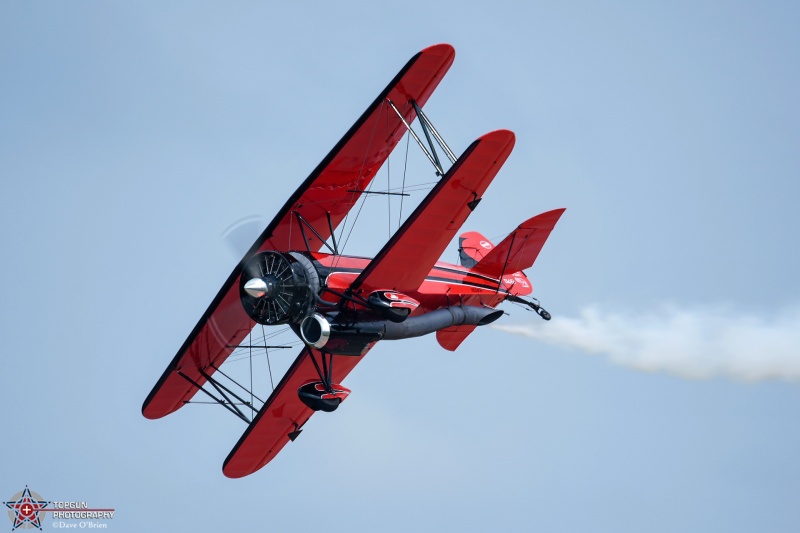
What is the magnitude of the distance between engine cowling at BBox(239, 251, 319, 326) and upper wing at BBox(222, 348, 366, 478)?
3.11 metres

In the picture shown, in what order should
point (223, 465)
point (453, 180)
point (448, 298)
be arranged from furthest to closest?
point (223, 465) → point (448, 298) → point (453, 180)

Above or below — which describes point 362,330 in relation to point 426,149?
below

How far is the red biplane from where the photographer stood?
21484 millimetres

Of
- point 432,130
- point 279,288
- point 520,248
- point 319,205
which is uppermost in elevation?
point 520,248

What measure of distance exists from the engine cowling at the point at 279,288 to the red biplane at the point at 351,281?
0.02 meters

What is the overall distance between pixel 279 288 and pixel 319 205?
2974 millimetres

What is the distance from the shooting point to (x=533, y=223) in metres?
25.2

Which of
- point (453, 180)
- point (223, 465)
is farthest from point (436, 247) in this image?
point (223, 465)

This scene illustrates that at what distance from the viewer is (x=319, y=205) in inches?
942

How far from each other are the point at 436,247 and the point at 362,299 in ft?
5.28

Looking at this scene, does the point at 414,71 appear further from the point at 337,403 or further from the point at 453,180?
the point at 337,403

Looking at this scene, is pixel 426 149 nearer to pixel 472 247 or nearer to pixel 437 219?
pixel 437 219

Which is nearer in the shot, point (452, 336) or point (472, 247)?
point (452, 336)

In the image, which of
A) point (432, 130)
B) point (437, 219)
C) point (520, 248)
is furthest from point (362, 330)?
point (520, 248)
